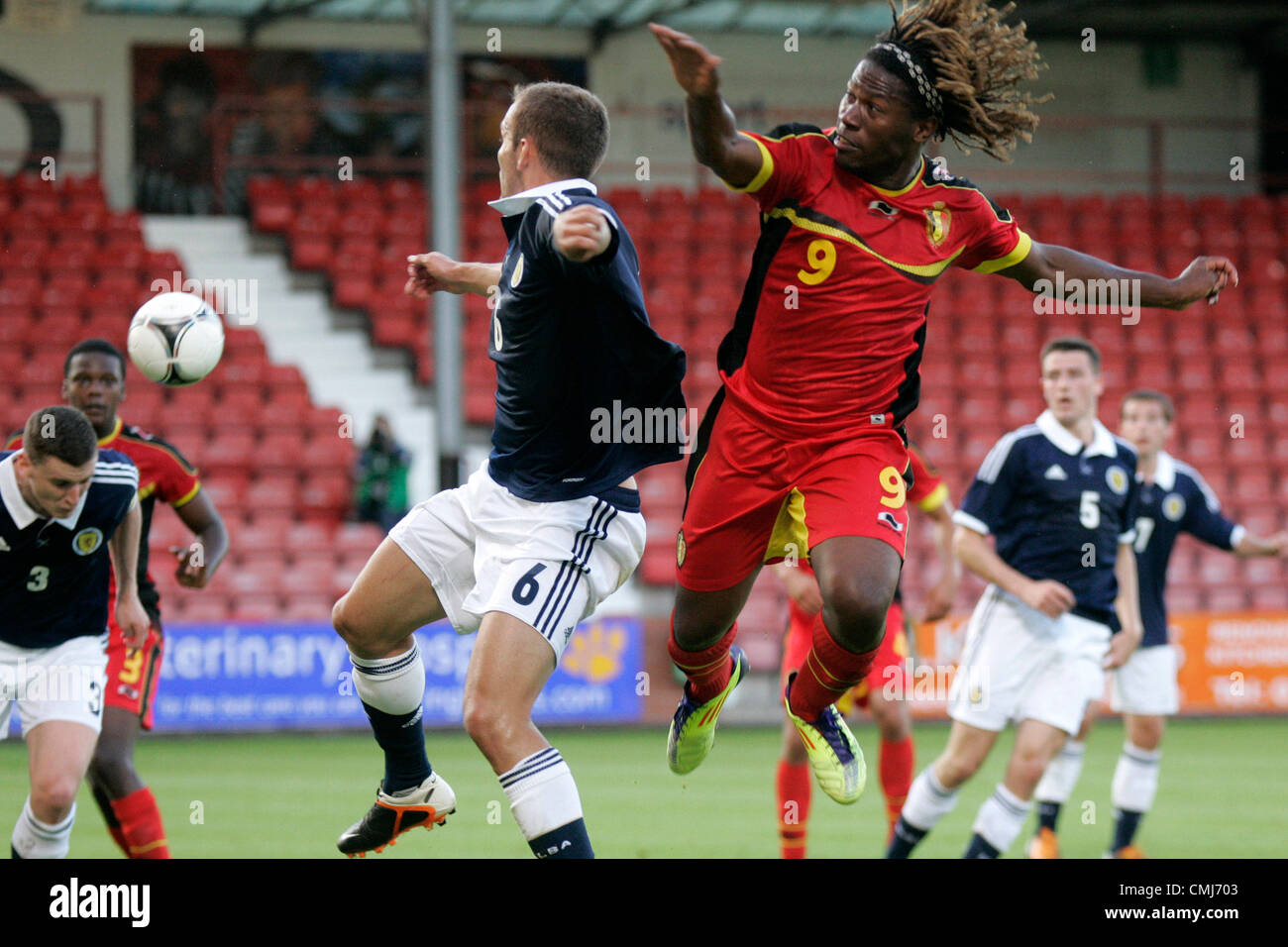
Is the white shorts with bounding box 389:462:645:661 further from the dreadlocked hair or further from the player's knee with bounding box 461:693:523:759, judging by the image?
the dreadlocked hair

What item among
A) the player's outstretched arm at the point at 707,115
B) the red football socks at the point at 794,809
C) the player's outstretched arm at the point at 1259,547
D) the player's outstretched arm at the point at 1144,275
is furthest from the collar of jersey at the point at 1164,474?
the player's outstretched arm at the point at 707,115

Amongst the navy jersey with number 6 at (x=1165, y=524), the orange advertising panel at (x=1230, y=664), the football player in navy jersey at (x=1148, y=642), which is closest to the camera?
the football player in navy jersey at (x=1148, y=642)

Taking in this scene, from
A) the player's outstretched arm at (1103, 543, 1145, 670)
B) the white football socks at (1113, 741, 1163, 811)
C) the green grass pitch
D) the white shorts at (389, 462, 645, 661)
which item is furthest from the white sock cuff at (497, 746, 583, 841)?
the white football socks at (1113, 741, 1163, 811)

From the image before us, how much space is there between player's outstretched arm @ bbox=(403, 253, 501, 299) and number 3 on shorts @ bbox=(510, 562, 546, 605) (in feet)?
3.51

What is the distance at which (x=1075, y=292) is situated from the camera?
491 centimetres

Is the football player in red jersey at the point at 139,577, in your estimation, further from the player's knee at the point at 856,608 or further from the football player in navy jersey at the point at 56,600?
the player's knee at the point at 856,608

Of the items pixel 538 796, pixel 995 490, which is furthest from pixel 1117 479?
pixel 538 796

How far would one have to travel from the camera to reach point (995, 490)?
266 inches

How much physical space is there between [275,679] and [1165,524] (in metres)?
6.74

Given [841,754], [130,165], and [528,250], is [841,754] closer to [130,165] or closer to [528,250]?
[528,250]

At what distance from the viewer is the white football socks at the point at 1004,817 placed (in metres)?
6.30

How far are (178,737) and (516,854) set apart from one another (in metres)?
5.50

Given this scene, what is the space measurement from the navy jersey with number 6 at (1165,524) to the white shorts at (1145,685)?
28 centimetres
